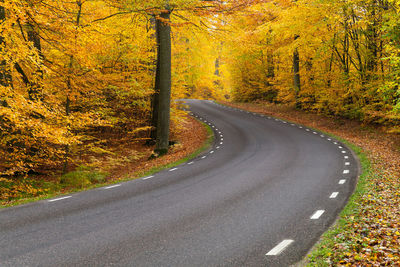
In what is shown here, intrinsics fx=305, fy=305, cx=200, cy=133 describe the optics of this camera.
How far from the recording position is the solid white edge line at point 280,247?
4731mm

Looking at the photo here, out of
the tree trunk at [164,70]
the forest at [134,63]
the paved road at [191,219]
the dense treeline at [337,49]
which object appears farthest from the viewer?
the dense treeline at [337,49]

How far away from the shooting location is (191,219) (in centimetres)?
620

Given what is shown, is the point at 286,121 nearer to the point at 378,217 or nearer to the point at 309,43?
the point at 309,43

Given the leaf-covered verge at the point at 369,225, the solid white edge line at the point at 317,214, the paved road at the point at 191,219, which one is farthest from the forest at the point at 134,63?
the solid white edge line at the point at 317,214

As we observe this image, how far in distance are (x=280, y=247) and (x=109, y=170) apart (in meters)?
10.7

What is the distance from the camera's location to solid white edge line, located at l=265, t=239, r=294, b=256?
4.73 m

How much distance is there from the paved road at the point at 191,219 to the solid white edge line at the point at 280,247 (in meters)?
0.03

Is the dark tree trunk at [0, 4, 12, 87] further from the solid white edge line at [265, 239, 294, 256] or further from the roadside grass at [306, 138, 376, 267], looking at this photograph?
the roadside grass at [306, 138, 376, 267]

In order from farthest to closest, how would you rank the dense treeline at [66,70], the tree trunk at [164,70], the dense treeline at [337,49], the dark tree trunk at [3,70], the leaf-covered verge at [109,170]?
the dense treeline at [337,49] → the tree trunk at [164,70] → the leaf-covered verge at [109,170] → the dark tree trunk at [3,70] → the dense treeline at [66,70]

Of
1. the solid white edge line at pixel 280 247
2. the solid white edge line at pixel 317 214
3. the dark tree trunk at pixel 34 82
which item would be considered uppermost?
the dark tree trunk at pixel 34 82

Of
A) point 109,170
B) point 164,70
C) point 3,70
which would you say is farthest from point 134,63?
point 3,70

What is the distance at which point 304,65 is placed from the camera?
2695 cm

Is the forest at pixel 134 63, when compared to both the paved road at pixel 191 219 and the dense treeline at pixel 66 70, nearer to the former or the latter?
the dense treeline at pixel 66 70

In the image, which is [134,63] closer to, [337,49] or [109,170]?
[109,170]
